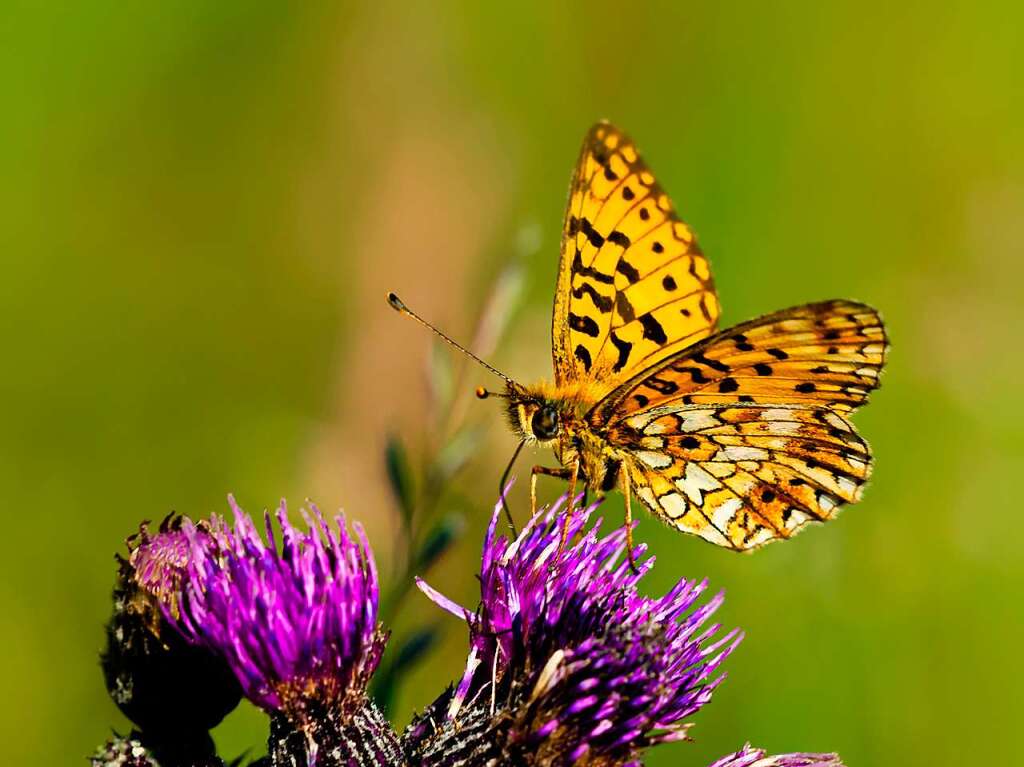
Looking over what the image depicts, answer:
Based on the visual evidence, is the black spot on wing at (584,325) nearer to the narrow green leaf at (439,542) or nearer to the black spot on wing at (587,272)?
the black spot on wing at (587,272)

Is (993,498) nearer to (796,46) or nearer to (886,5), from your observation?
(796,46)

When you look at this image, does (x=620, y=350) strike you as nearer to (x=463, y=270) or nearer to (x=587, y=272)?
(x=587, y=272)

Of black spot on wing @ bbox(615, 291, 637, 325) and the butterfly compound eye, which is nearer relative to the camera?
the butterfly compound eye

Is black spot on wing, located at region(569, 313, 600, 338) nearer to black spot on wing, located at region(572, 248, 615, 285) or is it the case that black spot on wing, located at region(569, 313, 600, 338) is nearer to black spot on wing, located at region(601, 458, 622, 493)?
black spot on wing, located at region(572, 248, 615, 285)

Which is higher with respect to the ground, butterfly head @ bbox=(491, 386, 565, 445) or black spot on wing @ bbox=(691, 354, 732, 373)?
butterfly head @ bbox=(491, 386, 565, 445)

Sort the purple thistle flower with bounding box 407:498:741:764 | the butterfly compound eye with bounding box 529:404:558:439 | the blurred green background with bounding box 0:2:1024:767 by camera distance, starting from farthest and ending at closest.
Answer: the blurred green background with bounding box 0:2:1024:767, the butterfly compound eye with bounding box 529:404:558:439, the purple thistle flower with bounding box 407:498:741:764

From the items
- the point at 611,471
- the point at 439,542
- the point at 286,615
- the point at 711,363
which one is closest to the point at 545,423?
the point at 611,471

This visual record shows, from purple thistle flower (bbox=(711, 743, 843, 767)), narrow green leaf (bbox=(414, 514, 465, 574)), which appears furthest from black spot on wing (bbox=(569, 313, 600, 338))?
purple thistle flower (bbox=(711, 743, 843, 767))
